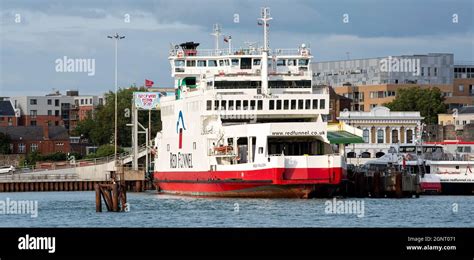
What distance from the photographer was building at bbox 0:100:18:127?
181m

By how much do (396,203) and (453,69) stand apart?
10400 cm

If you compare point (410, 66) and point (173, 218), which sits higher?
point (410, 66)

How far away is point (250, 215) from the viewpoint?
198ft

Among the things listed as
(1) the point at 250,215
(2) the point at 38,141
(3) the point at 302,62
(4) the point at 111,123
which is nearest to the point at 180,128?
(3) the point at 302,62

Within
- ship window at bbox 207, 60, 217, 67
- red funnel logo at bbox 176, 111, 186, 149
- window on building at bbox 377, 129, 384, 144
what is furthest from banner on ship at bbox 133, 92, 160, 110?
ship window at bbox 207, 60, 217, 67

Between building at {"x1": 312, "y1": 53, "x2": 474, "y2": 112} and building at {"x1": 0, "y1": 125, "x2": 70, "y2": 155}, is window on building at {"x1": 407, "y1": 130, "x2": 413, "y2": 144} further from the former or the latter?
building at {"x1": 0, "y1": 125, "x2": 70, "y2": 155}

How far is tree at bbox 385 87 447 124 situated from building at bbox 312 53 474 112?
5.35 metres

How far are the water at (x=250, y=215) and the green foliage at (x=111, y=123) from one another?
8202 cm

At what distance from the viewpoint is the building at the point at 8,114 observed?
18138 cm

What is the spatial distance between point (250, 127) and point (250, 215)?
1203 centimetres

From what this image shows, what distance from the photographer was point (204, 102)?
7706cm

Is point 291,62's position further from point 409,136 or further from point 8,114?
point 8,114

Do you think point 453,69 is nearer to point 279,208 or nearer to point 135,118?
point 135,118
